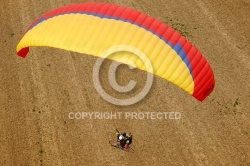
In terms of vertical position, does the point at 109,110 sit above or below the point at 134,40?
below

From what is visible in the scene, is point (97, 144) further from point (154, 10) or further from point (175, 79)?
point (154, 10)

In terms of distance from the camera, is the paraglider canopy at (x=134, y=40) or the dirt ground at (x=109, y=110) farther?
the dirt ground at (x=109, y=110)

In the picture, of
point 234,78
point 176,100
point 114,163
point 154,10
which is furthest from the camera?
→ point 154,10

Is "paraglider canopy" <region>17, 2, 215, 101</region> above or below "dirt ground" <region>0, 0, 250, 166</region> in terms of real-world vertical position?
above

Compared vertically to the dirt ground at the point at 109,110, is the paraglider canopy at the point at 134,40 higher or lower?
higher

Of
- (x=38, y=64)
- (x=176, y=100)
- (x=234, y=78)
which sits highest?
(x=234, y=78)

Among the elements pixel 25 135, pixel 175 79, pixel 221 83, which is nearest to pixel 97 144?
pixel 25 135

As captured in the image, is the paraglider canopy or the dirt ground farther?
the dirt ground

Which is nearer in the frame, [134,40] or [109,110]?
[134,40]
